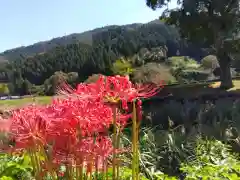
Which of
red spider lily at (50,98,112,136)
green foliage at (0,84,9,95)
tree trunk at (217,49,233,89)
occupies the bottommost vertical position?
green foliage at (0,84,9,95)

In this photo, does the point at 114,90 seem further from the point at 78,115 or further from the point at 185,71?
the point at 185,71

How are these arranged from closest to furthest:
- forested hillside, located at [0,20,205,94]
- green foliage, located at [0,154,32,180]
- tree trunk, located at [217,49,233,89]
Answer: green foliage, located at [0,154,32,180]
tree trunk, located at [217,49,233,89]
forested hillside, located at [0,20,205,94]

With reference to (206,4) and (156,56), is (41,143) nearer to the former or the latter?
(206,4)

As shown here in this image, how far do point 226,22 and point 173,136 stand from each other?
57.5ft

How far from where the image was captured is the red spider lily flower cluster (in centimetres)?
129

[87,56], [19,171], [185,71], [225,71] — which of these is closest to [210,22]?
[225,71]

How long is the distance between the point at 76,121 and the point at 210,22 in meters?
21.6

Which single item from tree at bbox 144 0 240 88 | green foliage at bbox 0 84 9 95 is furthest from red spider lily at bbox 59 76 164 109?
green foliage at bbox 0 84 9 95

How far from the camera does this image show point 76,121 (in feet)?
4.27

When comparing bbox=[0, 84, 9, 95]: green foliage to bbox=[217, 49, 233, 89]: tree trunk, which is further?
bbox=[0, 84, 9, 95]: green foliage

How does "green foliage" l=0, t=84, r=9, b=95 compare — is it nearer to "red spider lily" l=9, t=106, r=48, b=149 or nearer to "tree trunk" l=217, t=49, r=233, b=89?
"tree trunk" l=217, t=49, r=233, b=89

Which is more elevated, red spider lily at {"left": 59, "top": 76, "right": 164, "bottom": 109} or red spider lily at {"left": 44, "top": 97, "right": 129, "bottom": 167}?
red spider lily at {"left": 59, "top": 76, "right": 164, "bottom": 109}

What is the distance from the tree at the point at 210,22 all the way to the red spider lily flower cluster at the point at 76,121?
20633mm

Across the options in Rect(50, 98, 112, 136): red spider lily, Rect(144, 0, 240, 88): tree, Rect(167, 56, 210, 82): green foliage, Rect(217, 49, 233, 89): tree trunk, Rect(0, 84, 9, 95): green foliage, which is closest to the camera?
A: Rect(50, 98, 112, 136): red spider lily
